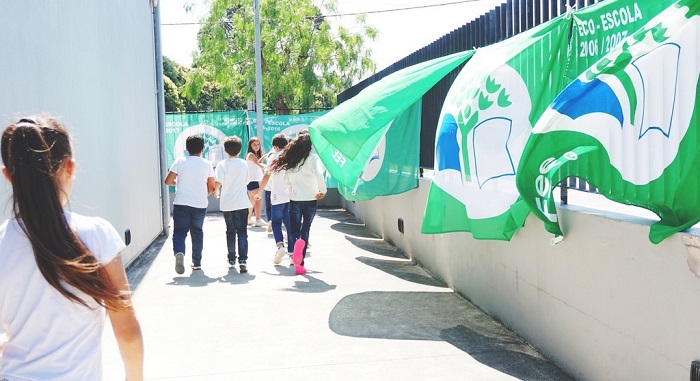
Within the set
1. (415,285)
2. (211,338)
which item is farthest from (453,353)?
(415,285)

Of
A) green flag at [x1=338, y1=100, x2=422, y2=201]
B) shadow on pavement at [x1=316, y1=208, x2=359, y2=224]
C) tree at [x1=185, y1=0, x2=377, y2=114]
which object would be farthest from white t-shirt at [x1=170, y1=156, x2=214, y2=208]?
tree at [x1=185, y1=0, x2=377, y2=114]

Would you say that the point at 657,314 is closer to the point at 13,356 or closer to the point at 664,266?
the point at 664,266

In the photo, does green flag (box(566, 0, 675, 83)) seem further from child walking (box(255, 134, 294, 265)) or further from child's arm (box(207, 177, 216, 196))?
child's arm (box(207, 177, 216, 196))

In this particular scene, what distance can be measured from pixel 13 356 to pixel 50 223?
43 cm

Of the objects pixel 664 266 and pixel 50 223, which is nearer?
pixel 50 223

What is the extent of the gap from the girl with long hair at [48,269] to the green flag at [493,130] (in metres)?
3.74

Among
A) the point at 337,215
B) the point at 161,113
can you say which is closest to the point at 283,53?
the point at 337,215

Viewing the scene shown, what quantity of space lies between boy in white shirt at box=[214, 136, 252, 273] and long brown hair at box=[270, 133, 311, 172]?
0.54 m

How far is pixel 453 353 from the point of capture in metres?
5.40

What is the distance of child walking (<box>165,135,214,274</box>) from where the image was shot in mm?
8719

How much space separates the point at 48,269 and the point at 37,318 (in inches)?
6.5

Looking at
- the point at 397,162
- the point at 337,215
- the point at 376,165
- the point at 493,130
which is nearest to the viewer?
the point at 493,130

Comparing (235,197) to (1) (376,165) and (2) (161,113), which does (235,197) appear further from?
(2) (161,113)

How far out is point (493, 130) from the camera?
549 centimetres
